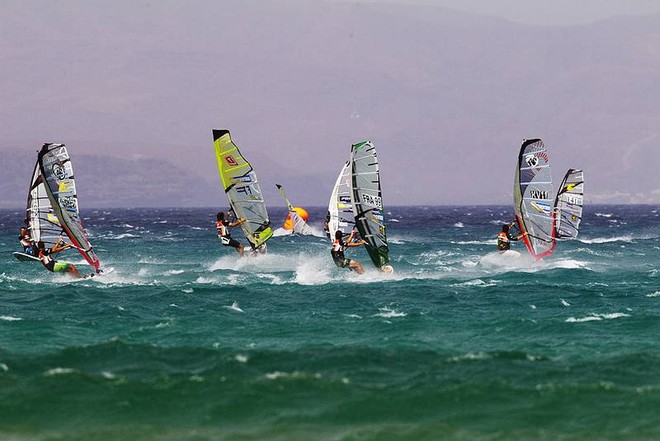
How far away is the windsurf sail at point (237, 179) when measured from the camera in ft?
152

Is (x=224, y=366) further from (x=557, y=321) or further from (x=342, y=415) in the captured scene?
(x=557, y=321)

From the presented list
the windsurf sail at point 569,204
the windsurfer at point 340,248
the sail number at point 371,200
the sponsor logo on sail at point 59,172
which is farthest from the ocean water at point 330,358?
the windsurf sail at point 569,204

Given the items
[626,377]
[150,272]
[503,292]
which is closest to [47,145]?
[150,272]

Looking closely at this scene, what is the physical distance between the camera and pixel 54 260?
3928 cm

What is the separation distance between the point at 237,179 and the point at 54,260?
35.0 ft

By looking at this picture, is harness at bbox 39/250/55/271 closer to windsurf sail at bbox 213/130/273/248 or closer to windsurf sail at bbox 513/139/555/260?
windsurf sail at bbox 213/130/273/248

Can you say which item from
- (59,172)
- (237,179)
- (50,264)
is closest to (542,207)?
(237,179)

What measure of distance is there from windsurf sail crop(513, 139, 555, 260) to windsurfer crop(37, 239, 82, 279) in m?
20.8

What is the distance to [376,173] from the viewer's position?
3834 centimetres

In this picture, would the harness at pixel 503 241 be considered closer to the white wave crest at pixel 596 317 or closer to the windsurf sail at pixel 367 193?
the windsurf sail at pixel 367 193

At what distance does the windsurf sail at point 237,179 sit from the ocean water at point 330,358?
7001mm

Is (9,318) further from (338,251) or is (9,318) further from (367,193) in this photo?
(367,193)

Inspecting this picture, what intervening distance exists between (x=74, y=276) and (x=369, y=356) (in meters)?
20.9

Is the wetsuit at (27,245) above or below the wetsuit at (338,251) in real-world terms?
above
